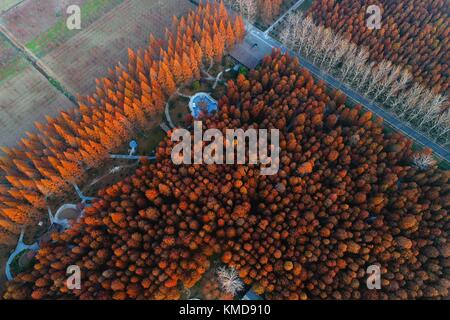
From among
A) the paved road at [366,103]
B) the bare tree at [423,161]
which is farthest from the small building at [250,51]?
the bare tree at [423,161]

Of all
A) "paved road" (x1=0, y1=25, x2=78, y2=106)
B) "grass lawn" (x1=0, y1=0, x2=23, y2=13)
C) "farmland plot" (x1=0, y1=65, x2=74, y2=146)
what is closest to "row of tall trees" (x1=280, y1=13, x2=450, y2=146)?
"paved road" (x1=0, y1=25, x2=78, y2=106)

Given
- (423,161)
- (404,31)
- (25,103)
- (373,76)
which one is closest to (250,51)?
(373,76)

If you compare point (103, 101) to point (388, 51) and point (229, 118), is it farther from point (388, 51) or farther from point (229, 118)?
point (388, 51)

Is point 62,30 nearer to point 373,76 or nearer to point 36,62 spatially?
point 36,62

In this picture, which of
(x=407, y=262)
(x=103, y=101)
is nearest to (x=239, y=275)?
(x=407, y=262)

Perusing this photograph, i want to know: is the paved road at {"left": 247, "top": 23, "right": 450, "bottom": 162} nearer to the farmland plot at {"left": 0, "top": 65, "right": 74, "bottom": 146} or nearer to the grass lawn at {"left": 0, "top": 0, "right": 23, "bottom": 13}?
the farmland plot at {"left": 0, "top": 65, "right": 74, "bottom": 146}

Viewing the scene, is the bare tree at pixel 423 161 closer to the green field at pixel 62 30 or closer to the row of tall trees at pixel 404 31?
the row of tall trees at pixel 404 31
